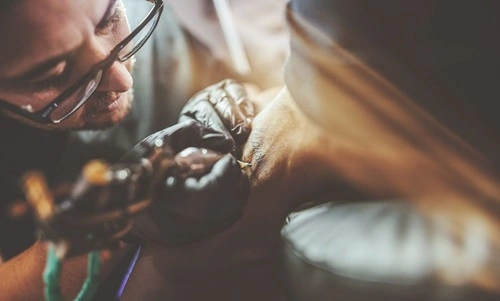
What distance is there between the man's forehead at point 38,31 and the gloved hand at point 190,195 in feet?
0.84

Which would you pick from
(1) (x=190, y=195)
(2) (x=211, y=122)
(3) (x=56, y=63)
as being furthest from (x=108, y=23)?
(1) (x=190, y=195)

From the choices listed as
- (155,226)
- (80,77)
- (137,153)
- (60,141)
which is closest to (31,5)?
(80,77)

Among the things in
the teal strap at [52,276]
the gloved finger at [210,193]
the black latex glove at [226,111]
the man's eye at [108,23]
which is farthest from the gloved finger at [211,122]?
the teal strap at [52,276]

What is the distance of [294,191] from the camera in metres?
1.08

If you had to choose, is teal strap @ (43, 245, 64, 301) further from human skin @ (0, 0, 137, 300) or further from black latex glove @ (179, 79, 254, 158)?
black latex glove @ (179, 79, 254, 158)

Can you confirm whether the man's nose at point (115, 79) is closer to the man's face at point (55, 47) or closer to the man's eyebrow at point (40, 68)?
the man's face at point (55, 47)

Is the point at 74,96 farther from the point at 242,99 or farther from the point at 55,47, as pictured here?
the point at 242,99

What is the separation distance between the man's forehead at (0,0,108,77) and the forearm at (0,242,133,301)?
0.46 metres

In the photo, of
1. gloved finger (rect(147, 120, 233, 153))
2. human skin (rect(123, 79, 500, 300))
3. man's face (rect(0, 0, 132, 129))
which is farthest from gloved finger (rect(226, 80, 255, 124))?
man's face (rect(0, 0, 132, 129))

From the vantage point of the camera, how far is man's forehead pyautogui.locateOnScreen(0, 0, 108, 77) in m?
0.87

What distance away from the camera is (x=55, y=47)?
92 centimetres

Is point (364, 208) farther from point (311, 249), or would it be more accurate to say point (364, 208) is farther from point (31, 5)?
point (31, 5)

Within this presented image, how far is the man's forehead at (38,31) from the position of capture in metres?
0.87

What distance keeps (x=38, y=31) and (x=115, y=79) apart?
0.22 meters
